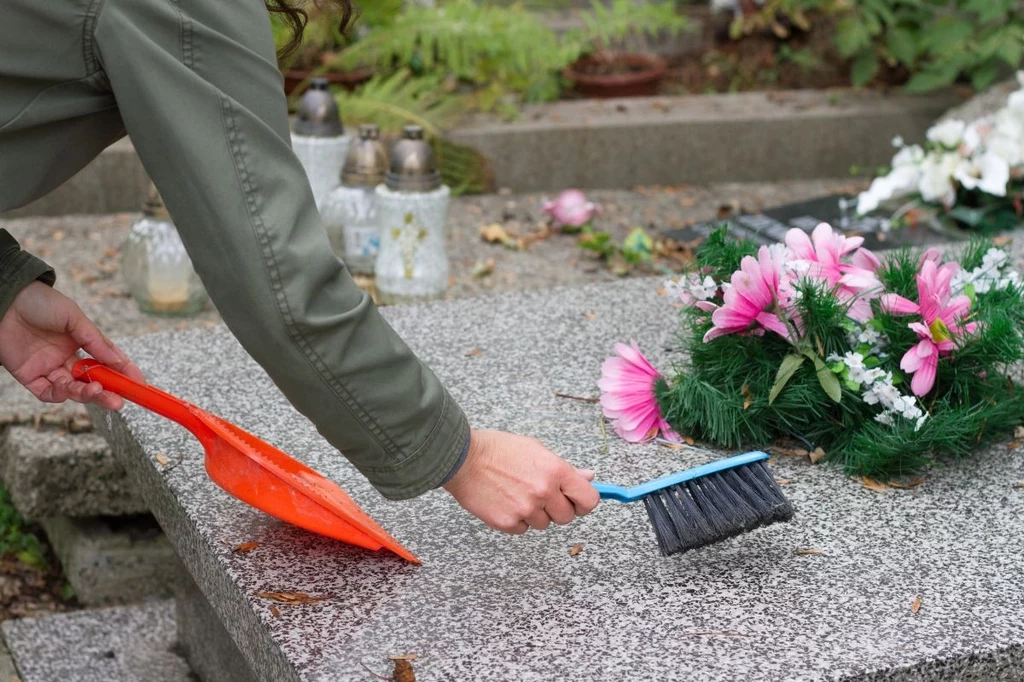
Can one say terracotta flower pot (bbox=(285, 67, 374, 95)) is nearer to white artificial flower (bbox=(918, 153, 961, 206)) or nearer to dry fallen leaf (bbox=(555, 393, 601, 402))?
white artificial flower (bbox=(918, 153, 961, 206))

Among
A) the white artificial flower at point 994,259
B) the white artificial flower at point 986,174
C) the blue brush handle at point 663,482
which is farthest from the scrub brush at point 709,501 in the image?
the white artificial flower at point 986,174

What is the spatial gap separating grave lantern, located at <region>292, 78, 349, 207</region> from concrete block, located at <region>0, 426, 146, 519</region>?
1304 millimetres

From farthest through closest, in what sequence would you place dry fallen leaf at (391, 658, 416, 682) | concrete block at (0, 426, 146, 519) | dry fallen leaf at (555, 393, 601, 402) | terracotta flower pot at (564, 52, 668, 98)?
terracotta flower pot at (564, 52, 668, 98), concrete block at (0, 426, 146, 519), dry fallen leaf at (555, 393, 601, 402), dry fallen leaf at (391, 658, 416, 682)

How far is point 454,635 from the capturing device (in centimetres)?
143

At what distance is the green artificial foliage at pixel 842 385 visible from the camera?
184 centimetres

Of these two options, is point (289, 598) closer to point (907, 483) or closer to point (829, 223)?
point (907, 483)

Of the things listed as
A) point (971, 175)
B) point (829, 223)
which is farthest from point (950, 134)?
point (829, 223)

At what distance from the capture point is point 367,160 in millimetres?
3408

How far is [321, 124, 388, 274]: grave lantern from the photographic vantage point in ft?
11.2

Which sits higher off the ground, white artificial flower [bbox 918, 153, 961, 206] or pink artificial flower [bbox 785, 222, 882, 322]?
pink artificial flower [bbox 785, 222, 882, 322]

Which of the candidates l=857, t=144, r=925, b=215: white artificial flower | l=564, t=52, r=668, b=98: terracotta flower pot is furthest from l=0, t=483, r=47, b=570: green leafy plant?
l=564, t=52, r=668, b=98: terracotta flower pot

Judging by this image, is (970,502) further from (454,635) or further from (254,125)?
(254,125)

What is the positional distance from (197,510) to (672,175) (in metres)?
3.41

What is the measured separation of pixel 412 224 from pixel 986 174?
175 cm
